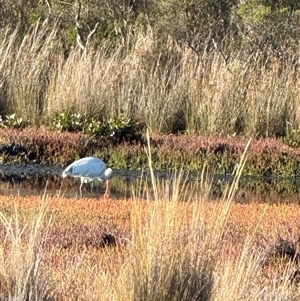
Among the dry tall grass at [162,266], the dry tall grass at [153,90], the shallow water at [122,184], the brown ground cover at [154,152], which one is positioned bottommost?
the shallow water at [122,184]

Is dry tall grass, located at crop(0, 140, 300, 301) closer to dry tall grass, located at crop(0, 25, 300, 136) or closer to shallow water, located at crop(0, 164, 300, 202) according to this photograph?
shallow water, located at crop(0, 164, 300, 202)

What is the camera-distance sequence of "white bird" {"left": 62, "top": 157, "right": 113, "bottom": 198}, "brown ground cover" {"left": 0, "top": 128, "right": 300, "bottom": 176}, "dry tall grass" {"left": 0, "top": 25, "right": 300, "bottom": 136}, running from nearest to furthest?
1. "white bird" {"left": 62, "top": 157, "right": 113, "bottom": 198}
2. "brown ground cover" {"left": 0, "top": 128, "right": 300, "bottom": 176}
3. "dry tall grass" {"left": 0, "top": 25, "right": 300, "bottom": 136}

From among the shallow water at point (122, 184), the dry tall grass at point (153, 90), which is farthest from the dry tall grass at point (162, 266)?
the dry tall grass at point (153, 90)

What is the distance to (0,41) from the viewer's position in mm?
15875

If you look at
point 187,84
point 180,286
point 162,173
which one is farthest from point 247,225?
point 187,84

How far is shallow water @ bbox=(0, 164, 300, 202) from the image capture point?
10.7 m

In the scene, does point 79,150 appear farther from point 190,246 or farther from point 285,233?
point 190,246

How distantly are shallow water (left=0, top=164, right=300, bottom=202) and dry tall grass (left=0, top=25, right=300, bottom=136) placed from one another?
1906 mm

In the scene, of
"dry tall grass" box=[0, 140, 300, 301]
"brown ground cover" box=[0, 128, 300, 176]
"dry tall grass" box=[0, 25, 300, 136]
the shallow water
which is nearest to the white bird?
the shallow water

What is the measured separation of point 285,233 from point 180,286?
2.74m

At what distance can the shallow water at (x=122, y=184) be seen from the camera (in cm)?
1066

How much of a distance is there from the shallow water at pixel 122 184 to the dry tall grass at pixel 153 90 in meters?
1.91

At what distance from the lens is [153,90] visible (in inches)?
573

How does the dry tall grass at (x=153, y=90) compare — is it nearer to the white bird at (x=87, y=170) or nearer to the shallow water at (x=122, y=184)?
the shallow water at (x=122, y=184)
